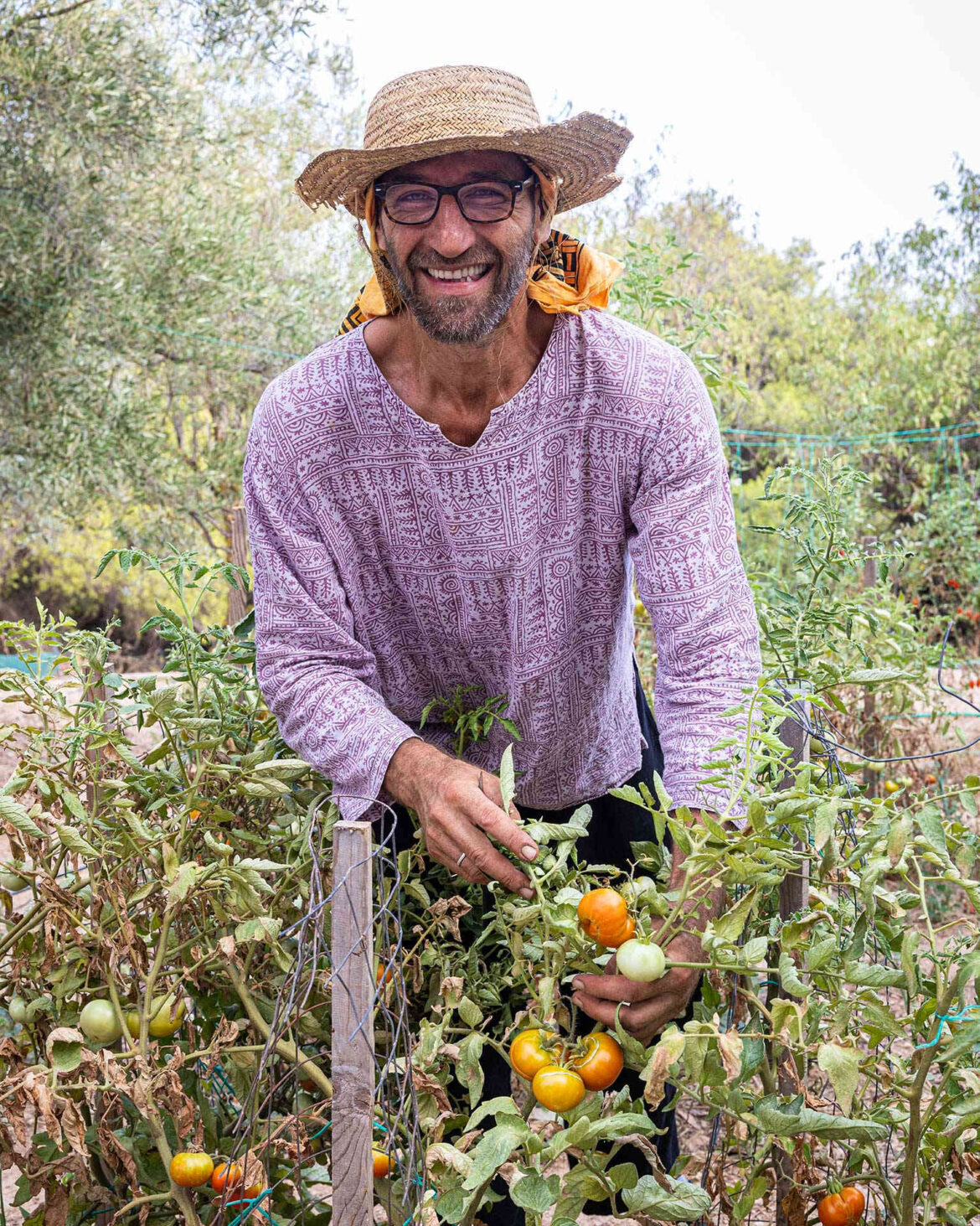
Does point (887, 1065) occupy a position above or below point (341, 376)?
below

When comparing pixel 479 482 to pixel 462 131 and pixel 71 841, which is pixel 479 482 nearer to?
pixel 462 131

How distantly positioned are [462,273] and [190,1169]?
→ 108 centimetres

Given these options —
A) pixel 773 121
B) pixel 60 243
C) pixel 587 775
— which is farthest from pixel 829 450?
pixel 773 121

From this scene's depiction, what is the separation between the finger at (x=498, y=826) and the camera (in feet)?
3.76

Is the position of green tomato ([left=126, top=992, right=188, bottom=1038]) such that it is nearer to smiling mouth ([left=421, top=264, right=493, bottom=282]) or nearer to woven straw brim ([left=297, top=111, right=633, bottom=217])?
smiling mouth ([left=421, top=264, right=493, bottom=282])

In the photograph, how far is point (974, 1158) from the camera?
1.15m

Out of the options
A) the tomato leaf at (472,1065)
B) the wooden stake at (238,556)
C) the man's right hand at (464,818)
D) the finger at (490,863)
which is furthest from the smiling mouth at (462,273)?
the wooden stake at (238,556)

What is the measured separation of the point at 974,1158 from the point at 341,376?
1.17 metres

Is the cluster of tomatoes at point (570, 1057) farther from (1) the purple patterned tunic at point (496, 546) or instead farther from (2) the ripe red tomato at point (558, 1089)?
(1) the purple patterned tunic at point (496, 546)

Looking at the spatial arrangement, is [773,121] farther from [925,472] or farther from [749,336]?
[925,472]

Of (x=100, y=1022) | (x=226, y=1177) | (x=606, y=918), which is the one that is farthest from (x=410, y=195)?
(x=226, y=1177)

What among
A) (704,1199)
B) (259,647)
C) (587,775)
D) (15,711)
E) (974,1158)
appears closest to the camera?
(704,1199)

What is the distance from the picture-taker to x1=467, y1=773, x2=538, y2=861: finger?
114cm

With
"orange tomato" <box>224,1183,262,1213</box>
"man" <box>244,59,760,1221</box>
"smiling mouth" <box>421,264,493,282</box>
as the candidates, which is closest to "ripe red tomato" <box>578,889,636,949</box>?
"man" <box>244,59,760,1221</box>
